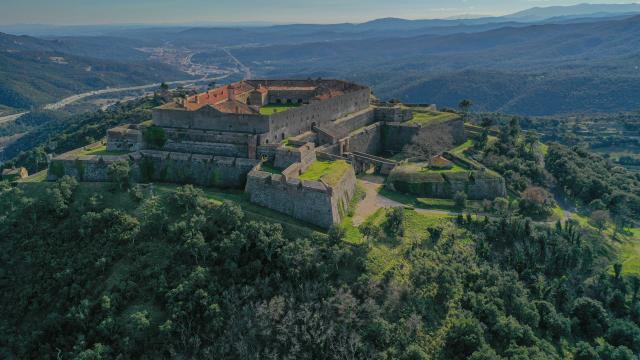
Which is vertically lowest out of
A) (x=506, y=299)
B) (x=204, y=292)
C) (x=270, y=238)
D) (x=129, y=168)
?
(x=506, y=299)

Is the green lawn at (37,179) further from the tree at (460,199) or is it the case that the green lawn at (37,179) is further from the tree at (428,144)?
the tree at (460,199)

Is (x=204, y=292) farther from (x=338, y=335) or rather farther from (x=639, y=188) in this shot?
(x=639, y=188)

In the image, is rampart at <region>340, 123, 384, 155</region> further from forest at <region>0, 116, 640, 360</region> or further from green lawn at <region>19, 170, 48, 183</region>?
green lawn at <region>19, 170, 48, 183</region>

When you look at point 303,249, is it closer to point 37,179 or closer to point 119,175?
point 119,175

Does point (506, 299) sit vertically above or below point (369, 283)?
→ below

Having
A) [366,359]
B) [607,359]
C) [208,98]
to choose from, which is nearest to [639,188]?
[607,359]

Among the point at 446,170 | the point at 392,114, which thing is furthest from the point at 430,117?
the point at 446,170

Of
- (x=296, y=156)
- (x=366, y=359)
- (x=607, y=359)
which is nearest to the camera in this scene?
(x=366, y=359)
